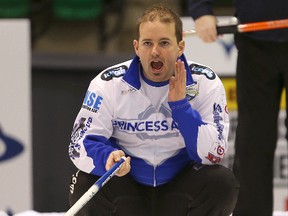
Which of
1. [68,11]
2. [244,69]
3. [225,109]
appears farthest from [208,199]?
[68,11]

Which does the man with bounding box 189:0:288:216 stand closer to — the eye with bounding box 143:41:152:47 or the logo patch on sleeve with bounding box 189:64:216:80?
the logo patch on sleeve with bounding box 189:64:216:80

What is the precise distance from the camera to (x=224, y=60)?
4305 millimetres

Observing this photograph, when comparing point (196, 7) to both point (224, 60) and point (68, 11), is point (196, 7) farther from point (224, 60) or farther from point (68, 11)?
point (68, 11)

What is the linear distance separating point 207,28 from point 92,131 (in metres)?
0.62

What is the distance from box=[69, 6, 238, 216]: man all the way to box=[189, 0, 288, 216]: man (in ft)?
1.20

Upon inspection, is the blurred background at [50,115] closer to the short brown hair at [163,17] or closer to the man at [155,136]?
the man at [155,136]

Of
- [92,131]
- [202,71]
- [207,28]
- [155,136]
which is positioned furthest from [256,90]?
[92,131]

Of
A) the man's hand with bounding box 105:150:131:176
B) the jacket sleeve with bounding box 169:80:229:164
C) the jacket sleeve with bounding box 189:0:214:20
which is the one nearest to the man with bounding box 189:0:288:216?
the jacket sleeve with bounding box 189:0:214:20

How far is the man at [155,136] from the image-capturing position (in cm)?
288

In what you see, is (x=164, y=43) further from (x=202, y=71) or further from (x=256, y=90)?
(x=256, y=90)

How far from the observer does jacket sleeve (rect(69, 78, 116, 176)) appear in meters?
2.92

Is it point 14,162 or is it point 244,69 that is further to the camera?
point 14,162

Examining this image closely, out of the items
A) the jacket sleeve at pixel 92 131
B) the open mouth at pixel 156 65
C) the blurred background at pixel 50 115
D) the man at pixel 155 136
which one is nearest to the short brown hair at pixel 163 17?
the man at pixel 155 136

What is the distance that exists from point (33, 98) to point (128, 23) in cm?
135
